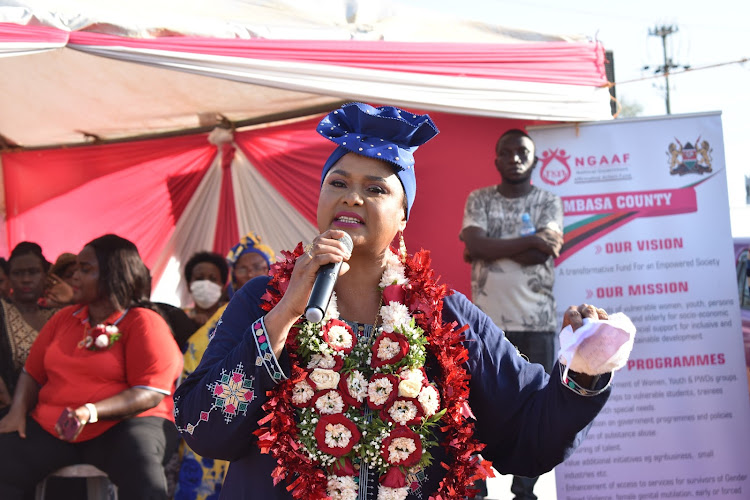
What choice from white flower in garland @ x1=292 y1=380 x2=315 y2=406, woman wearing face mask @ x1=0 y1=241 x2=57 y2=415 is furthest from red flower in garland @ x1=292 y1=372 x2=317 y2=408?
woman wearing face mask @ x1=0 y1=241 x2=57 y2=415

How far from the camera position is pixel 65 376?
4590mm

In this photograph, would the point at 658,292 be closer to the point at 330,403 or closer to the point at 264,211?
the point at 330,403

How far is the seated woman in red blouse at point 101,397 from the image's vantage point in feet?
14.5

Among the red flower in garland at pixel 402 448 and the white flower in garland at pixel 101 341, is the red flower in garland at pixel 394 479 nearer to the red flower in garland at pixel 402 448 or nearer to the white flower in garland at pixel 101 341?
the red flower in garland at pixel 402 448

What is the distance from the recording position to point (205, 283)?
657 centimetres

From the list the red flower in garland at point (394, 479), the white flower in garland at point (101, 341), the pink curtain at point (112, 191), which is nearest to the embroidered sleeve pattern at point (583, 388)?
the red flower in garland at point (394, 479)

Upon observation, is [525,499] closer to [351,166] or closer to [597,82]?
[597,82]

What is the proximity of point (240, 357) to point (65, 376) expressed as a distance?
9.71ft

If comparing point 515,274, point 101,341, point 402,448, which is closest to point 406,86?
point 515,274

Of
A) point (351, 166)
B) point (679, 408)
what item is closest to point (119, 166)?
point (679, 408)

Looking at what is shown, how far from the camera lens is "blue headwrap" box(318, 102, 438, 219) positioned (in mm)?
2326

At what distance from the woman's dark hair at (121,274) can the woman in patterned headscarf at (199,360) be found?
18.4 inches

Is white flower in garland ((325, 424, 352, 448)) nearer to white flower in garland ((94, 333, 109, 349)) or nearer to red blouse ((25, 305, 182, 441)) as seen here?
red blouse ((25, 305, 182, 441))

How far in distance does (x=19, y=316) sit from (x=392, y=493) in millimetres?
4485
